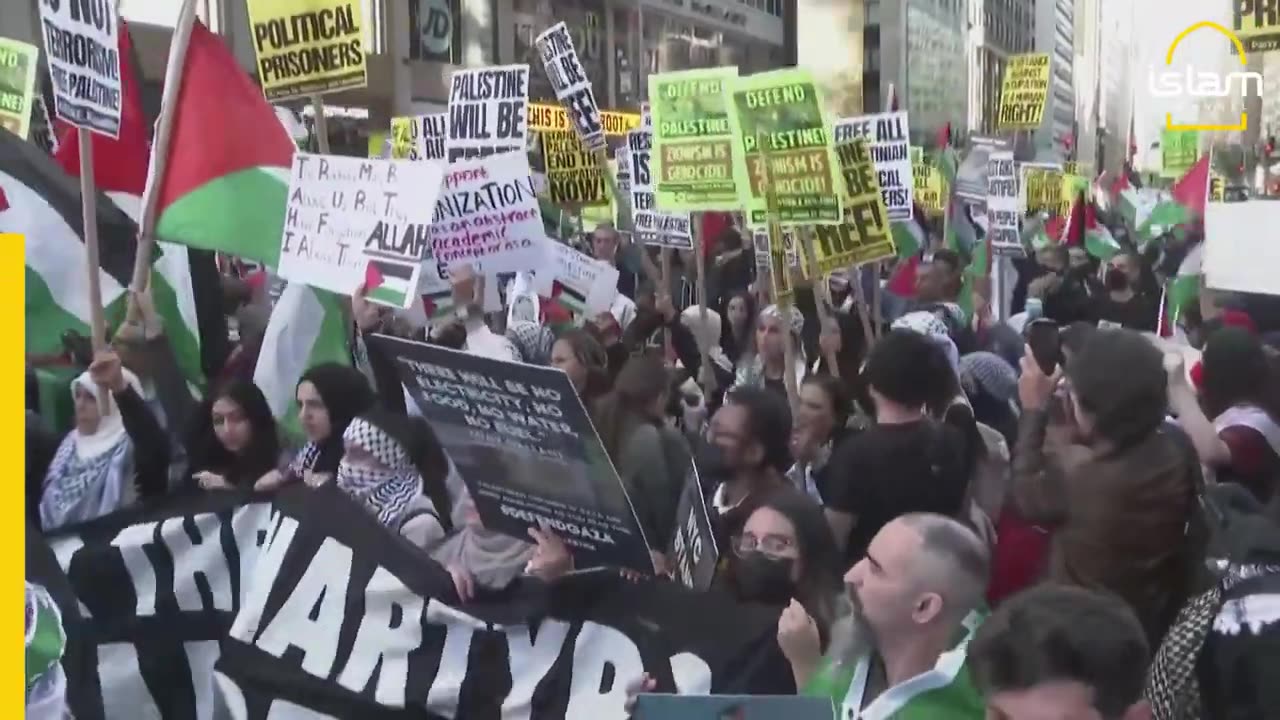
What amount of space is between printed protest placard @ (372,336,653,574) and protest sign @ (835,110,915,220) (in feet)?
20.2

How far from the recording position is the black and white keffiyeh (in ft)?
14.5

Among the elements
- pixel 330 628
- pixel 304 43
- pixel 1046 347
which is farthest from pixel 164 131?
pixel 1046 347

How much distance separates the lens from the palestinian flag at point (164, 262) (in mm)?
6195

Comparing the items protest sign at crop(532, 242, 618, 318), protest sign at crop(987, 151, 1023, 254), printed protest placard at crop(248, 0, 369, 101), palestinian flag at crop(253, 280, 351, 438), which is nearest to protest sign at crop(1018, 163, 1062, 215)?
protest sign at crop(987, 151, 1023, 254)

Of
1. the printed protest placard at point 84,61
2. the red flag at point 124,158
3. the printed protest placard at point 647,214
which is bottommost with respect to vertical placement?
the printed protest placard at point 647,214

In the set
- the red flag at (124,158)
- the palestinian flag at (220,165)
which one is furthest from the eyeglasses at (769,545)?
the red flag at (124,158)

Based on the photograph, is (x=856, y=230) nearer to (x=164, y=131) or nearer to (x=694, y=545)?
(x=164, y=131)

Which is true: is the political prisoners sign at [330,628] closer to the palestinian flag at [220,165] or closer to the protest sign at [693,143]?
the palestinian flag at [220,165]

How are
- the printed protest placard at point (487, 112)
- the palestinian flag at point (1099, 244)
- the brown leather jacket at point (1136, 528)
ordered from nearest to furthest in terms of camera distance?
the brown leather jacket at point (1136, 528), the printed protest placard at point (487, 112), the palestinian flag at point (1099, 244)

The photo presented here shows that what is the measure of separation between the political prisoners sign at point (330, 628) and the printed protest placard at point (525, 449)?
130 mm

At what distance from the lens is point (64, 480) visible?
471cm

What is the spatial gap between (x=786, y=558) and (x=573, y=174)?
7.73 metres

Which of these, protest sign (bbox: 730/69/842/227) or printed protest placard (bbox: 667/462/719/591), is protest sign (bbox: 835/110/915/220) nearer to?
protest sign (bbox: 730/69/842/227)

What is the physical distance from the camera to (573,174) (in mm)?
10742
